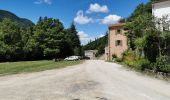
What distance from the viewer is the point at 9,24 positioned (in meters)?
78.2

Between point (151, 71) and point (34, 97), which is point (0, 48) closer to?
point (151, 71)

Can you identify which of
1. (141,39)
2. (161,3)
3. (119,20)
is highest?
(119,20)

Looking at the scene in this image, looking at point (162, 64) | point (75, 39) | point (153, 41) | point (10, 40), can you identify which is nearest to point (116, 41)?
point (10, 40)

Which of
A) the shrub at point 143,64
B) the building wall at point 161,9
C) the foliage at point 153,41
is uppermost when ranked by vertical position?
the building wall at point 161,9

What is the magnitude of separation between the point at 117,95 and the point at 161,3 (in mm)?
21523

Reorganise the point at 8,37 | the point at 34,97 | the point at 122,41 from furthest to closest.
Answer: the point at 8,37 < the point at 122,41 < the point at 34,97

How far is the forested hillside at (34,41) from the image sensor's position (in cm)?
7388

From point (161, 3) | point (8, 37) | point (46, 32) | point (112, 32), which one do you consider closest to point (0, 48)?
point (8, 37)

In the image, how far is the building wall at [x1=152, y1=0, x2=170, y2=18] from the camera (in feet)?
107

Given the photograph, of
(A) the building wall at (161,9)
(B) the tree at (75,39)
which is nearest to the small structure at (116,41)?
(B) the tree at (75,39)

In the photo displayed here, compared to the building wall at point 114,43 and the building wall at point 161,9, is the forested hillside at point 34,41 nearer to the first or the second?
the building wall at point 114,43

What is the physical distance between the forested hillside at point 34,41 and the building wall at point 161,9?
46240 millimetres

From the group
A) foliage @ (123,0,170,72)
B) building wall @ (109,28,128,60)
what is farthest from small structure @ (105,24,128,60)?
foliage @ (123,0,170,72)

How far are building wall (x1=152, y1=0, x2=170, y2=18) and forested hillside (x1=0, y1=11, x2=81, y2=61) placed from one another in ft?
152
